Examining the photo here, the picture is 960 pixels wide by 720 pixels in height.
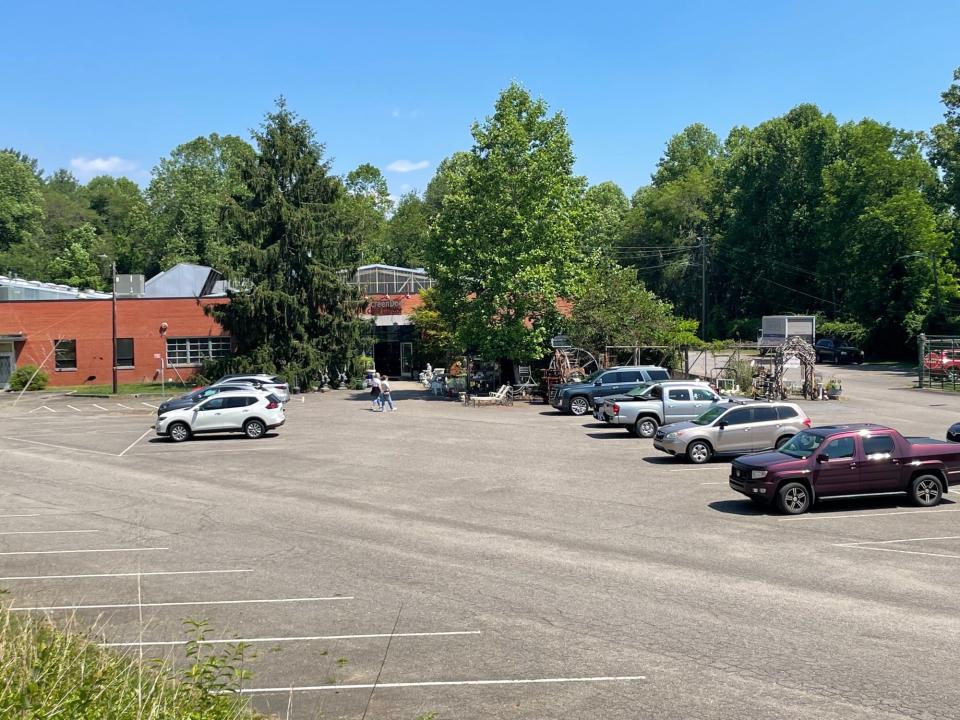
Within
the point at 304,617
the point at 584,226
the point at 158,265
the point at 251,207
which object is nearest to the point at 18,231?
the point at 158,265

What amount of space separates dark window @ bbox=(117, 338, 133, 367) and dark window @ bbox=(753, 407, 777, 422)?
42.9 metres

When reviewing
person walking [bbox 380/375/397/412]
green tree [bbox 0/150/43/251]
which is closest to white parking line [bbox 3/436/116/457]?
person walking [bbox 380/375/397/412]

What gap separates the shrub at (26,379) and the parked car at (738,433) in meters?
42.5

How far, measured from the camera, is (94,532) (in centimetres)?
1599

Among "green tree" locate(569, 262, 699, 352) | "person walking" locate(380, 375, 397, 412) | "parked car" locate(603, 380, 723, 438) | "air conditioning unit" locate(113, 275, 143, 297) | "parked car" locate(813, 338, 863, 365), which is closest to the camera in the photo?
"parked car" locate(603, 380, 723, 438)

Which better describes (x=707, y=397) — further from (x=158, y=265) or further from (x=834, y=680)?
(x=158, y=265)

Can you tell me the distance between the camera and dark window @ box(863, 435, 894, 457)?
1738cm

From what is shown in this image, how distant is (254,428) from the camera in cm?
2989

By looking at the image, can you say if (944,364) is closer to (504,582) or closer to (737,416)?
(737,416)

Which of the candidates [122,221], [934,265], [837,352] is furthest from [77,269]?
[934,265]

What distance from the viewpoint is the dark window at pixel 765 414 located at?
76.6ft

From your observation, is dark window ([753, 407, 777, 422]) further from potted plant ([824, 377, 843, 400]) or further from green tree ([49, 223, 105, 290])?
green tree ([49, 223, 105, 290])

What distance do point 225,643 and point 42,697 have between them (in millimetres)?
3369

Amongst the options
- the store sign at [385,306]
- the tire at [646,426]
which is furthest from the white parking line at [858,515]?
the store sign at [385,306]
